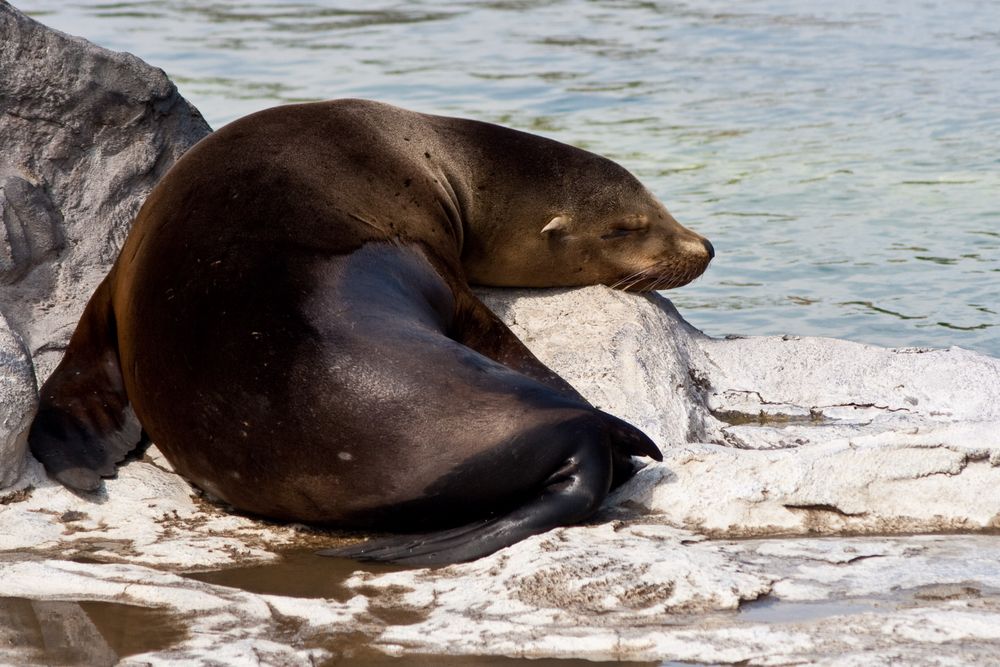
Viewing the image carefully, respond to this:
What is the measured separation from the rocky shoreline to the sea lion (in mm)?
164

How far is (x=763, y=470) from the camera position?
424 cm

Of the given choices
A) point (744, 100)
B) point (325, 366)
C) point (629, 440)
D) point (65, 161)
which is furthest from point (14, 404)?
point (744, 100)

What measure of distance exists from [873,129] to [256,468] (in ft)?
28.9

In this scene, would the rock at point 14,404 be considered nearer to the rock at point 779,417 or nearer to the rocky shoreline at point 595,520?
the rocky shoreline at point 595,520

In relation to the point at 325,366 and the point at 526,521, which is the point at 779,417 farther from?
the point at 325,366

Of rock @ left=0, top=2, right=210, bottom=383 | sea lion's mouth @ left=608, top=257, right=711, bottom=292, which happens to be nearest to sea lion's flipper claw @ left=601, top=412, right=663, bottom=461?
sea lion's mouth @ left=608, top=257, right=711, bottom=292

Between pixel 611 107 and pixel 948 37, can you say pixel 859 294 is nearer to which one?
pixel 611 107

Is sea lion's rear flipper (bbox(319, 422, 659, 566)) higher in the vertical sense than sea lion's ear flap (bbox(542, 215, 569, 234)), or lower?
lower

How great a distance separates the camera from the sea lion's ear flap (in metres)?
6.16

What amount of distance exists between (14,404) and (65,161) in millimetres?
1697

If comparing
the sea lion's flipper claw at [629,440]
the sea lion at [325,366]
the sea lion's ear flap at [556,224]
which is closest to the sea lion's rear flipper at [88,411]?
the sea lion at [325,366]

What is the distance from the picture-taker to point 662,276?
6418 mm

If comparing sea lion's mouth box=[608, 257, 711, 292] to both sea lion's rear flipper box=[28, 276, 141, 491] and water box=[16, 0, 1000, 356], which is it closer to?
water box=[16, 0, 1000, 356]

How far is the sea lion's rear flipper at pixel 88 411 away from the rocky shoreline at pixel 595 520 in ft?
0.26
